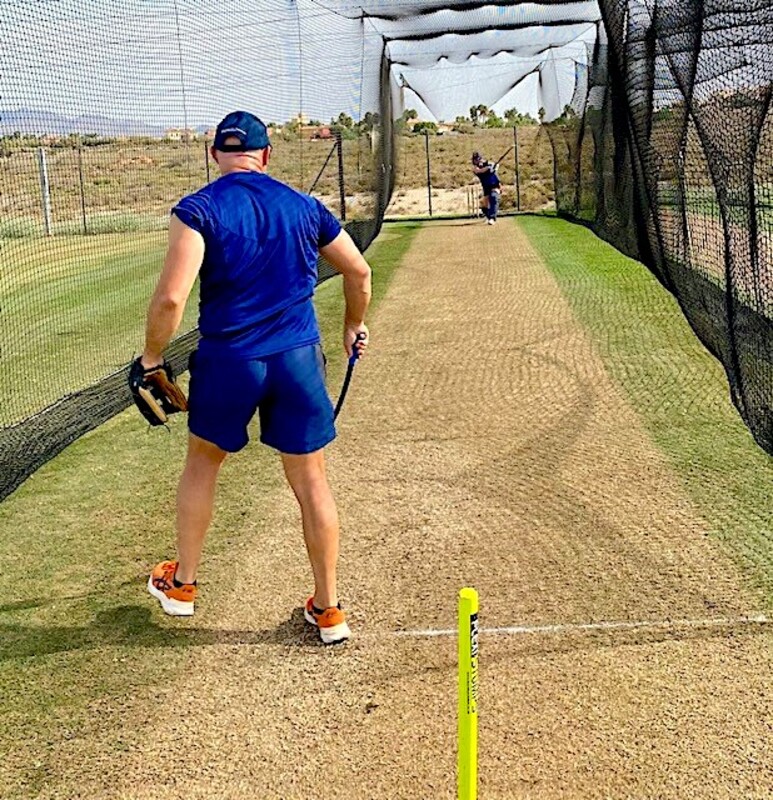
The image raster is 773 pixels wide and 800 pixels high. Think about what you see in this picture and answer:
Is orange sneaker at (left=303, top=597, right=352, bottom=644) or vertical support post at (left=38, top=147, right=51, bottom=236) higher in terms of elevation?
vertical support post at (left=38, top=147, right=51, bottom=236)

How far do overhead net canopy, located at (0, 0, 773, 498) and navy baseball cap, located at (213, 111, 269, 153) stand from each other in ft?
7.81

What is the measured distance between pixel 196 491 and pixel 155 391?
0.39m

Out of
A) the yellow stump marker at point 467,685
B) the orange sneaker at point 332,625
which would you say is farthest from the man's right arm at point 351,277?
the yellow stump marker at point 467,685

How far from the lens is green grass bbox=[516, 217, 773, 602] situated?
4.91 m

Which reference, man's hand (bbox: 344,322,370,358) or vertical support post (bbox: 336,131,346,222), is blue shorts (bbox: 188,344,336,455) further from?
vertical support post (bbox: 336,131,346,222)

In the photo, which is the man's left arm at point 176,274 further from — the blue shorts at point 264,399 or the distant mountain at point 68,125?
the distant mountain at point 68,125

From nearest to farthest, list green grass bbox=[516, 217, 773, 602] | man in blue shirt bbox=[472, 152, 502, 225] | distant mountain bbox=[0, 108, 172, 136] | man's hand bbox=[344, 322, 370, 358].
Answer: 1. man's hand bbox=[344, 322, 370, 358]
2. green grass bbox=[516, 217, 773, 602]
3. distant mountain bbox=[0, 108, 172, 136]
4. man in blue shirt bbox=[472, 152, 502, 225]

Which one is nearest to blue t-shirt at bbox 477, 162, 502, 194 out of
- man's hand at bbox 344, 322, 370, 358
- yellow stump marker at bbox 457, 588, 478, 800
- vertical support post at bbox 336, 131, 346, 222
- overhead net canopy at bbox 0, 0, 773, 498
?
overhead net canopy at bbox 0, 0, 773, 498

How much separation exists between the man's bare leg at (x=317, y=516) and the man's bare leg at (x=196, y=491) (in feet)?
0.89

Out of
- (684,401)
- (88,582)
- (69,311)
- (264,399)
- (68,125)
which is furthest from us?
(69,311)

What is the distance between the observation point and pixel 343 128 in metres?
15.1

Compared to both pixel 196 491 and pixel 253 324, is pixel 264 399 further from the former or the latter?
pixel 196 491

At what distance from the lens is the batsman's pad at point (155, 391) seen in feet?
12.6

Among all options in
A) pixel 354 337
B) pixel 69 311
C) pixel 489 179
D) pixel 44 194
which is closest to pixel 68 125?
pixel 69 311
